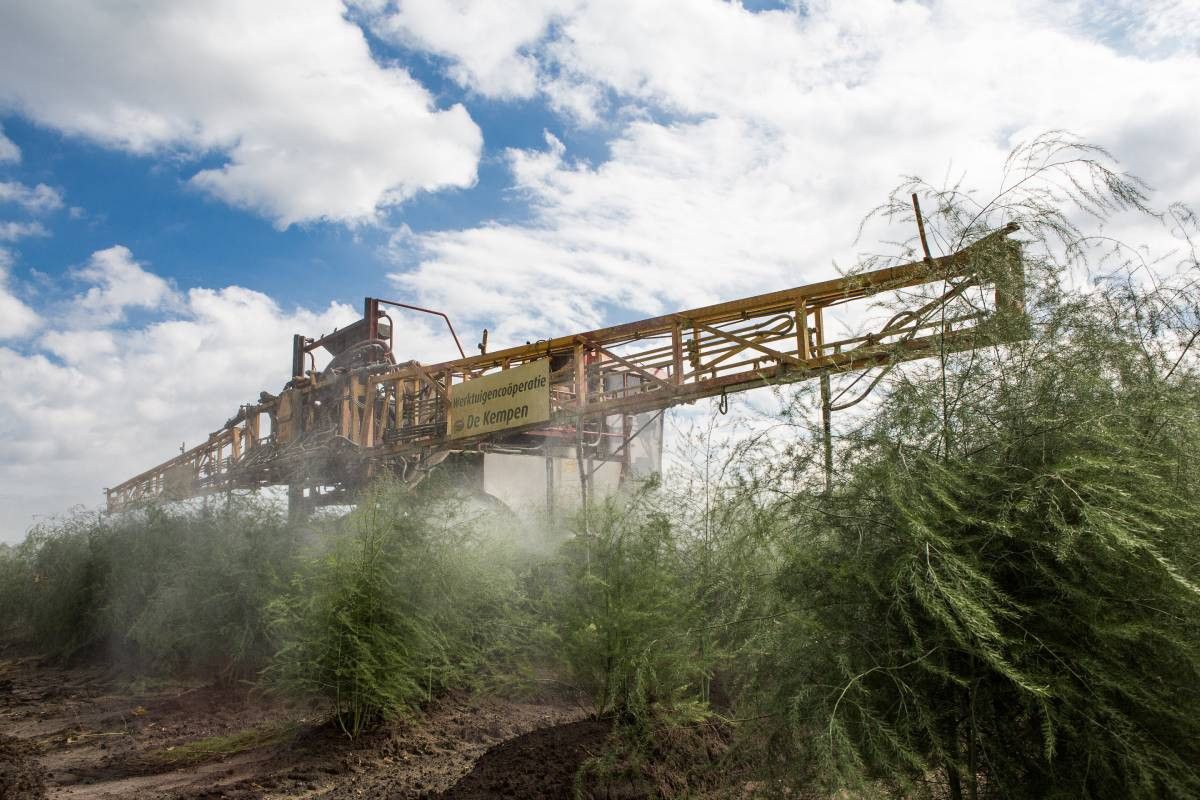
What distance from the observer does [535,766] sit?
5.74 m

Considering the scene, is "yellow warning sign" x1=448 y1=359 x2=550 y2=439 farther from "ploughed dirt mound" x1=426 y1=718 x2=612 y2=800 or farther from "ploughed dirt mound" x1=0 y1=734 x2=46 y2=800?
"ploughed dirt mound" x1=0 y1=734 x2=46 y2=800

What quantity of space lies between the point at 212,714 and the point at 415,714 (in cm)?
307

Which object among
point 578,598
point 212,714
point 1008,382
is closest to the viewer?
point 1008,382

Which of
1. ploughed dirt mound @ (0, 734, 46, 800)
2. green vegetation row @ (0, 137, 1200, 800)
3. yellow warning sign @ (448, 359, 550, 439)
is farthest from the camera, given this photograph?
yellow warning sign @ (448, 359, 550, 439)

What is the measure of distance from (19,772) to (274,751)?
7.09ft

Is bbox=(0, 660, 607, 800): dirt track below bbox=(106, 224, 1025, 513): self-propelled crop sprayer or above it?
below

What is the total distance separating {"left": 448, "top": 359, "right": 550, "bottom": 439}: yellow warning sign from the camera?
11.0 metres

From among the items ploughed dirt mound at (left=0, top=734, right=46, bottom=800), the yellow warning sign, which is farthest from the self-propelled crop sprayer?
ploughed dirt mound at (left=0, top=734, right=46, bottom=800)

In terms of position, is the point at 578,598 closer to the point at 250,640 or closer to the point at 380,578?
the point at 380,578

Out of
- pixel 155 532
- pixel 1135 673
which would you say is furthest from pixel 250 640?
pixel 1135 673

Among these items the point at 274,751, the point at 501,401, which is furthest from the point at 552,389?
the point at 274,751

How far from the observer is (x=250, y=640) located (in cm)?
998

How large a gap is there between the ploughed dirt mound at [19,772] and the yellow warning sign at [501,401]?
237 inches

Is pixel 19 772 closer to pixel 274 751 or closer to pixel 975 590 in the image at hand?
pixel 274 751
